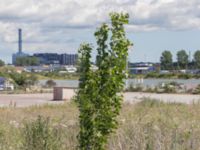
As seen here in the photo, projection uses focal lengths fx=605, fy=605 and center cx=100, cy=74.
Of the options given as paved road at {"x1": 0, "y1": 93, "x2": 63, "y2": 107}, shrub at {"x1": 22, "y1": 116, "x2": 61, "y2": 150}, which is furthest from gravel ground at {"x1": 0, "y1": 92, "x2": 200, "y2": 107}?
shrub at {"x1": 22, "y1": 116, "x2": 61, "y2": 150}

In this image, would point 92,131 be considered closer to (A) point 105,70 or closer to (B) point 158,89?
(A) point 105,70

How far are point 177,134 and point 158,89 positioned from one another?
41447 mm

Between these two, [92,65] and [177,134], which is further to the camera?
[177,134]

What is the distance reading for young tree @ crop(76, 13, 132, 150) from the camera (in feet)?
22.2

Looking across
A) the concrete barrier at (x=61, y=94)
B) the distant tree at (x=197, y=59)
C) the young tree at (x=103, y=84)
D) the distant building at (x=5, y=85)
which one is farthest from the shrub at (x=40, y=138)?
the distant tree at (x=197, y=59)

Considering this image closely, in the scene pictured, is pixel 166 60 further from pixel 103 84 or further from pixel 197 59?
pixel 103 84

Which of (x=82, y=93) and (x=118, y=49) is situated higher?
(x=118, y=49)

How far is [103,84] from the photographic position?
22.6 ft

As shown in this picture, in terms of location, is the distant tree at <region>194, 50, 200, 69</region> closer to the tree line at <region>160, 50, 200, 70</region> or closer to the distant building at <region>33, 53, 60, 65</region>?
the tree line at <region>160, 50, 200, 70</region>

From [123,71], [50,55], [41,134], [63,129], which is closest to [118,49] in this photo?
[123,71]

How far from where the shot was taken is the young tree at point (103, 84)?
266 inches

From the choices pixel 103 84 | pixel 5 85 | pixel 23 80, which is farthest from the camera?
pixel 23 80

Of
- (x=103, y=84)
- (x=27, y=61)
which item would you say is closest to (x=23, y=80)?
(x=27, y=61)

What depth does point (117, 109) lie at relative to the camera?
6980 mm
